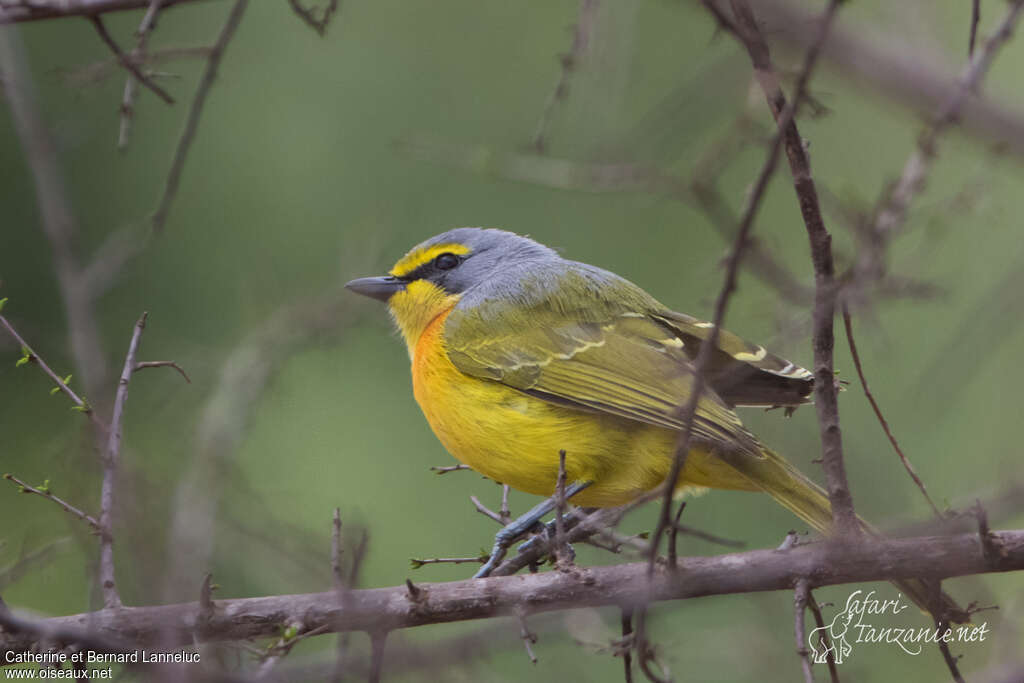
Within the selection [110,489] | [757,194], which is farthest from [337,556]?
[757,194]

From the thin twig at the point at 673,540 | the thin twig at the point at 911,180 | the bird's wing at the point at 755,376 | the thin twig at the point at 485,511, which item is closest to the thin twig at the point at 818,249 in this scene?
the thin twig at the point at 911,180

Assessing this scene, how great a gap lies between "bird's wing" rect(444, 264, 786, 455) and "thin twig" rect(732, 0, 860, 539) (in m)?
0.61

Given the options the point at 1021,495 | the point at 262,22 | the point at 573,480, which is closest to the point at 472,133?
the point at 262,22

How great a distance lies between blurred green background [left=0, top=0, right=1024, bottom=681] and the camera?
4312 millimetres

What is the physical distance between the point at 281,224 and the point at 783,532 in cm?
427

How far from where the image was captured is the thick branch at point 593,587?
2.84 m

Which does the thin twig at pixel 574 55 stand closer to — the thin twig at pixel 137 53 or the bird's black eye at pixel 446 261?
the thin twig at pixel 137 53

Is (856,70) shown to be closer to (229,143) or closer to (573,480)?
(573,480)

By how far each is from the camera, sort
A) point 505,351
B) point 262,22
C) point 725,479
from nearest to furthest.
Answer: point 725,479 < point 505,351 < point 262,22

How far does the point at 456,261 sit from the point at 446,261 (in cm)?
5

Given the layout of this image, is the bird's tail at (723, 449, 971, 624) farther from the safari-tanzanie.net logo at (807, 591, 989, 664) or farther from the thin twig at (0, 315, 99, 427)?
the thin twig at (0, 315, 99, 427)

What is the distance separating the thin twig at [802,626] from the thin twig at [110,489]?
5.41ft

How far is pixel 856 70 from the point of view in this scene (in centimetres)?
445

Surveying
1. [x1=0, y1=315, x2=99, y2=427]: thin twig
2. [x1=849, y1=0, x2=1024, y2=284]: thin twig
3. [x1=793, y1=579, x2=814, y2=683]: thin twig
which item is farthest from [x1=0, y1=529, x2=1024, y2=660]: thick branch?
[x1=849, y1=0, x2=1024, y2=284]: thin twig
